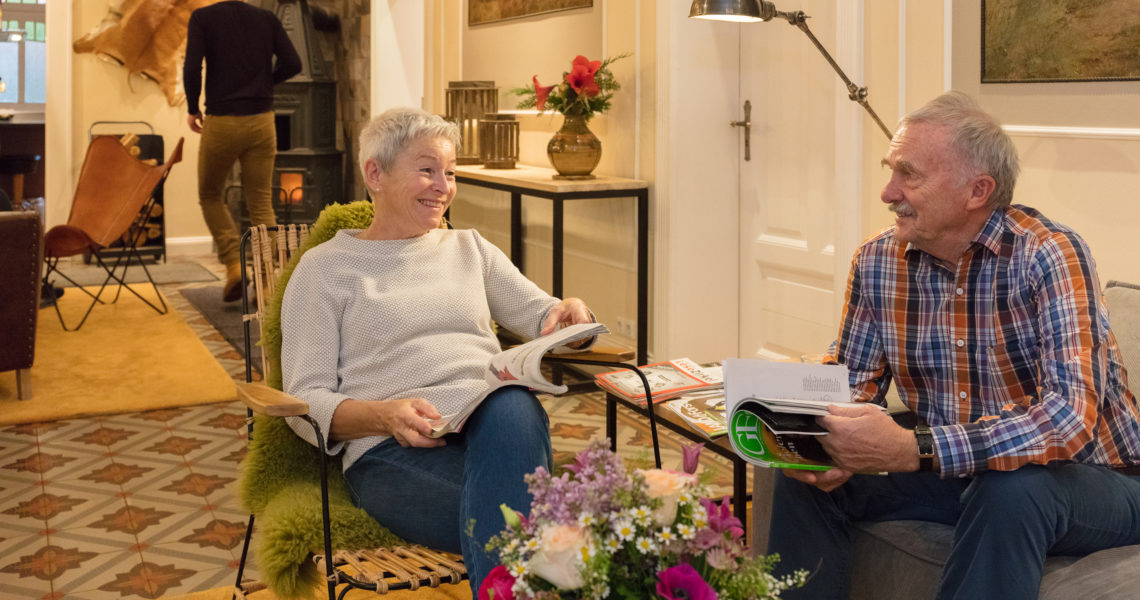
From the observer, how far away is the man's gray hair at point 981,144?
6.52 ft

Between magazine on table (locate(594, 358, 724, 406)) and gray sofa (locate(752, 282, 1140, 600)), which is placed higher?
magazine on table (locate(594, 358, 724, 406))

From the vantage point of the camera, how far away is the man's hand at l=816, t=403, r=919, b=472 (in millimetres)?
1779

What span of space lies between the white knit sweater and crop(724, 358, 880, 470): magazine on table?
2.23ft

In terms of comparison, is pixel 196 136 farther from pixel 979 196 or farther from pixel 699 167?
pixel 979 196

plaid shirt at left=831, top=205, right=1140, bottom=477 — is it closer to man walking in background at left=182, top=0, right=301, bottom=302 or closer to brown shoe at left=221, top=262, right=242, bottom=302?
man walking in background at left=182, top=0, right=301, bottom=302

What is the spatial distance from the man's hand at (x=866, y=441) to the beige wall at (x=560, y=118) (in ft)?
8.90

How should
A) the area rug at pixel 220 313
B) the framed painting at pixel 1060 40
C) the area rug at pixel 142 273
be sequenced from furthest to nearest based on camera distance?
the area rug at pixel 142 273 → the area rug at pixel 220 313 → the framed painting at pixel 1060 40

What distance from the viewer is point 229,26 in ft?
20.0

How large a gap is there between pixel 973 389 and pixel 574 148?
260cm

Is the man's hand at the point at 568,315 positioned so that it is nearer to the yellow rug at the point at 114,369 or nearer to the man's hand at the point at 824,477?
the man's hand at the point at 824,477

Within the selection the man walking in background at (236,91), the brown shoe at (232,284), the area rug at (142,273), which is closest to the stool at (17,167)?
the area rug at (142,273)

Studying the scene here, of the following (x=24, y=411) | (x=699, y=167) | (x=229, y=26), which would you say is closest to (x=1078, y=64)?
(x=699, y=167)

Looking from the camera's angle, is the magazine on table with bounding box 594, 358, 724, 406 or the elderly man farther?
the magazine on table with bounding box 594, 358, 724, 406

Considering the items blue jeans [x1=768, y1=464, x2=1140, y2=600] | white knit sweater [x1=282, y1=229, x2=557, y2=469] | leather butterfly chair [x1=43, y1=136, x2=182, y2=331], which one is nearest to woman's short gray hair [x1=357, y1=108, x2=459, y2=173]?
white knit sweater [x1=282, y1=229, x2=557, y2=469]
